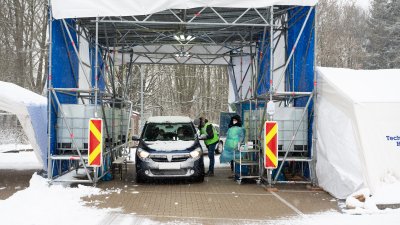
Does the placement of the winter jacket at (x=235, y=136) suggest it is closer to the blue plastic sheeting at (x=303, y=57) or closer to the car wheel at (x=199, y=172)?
the car wheel at (x=199, y=172)

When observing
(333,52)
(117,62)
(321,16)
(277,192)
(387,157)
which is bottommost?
(277,192)

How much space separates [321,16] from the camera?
42750 mm

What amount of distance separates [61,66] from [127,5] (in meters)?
2.64

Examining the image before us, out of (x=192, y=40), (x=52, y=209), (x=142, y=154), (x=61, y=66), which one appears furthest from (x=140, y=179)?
(x=192, y=40)

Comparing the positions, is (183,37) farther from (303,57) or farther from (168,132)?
(303,57)

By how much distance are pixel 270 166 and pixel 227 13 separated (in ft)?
17.1

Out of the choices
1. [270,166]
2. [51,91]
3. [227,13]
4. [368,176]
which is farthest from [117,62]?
[368,176]

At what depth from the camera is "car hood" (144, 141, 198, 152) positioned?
12.1 m

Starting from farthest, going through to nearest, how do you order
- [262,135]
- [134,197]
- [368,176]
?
[262,135] < [134,197] < [368,176]

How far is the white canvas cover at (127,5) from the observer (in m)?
11.4

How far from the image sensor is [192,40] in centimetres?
1808

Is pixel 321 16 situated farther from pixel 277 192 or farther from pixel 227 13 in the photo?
pixel 277 192

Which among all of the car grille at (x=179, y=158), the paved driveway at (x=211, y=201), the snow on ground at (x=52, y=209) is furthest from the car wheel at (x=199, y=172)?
the snow on ground at (x=52, y=209)

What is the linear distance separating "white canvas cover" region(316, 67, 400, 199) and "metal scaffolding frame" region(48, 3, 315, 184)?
2.37 feet
